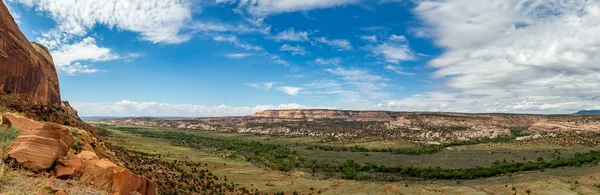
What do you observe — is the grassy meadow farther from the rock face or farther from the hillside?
the hillside

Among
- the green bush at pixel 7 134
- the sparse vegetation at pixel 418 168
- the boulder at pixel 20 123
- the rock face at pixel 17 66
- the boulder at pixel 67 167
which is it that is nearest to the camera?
the green bush at pixel 7 134

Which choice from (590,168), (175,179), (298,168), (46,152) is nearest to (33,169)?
(46,152)

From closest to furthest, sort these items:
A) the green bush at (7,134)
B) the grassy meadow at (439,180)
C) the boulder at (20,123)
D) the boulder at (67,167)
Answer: the green bush at (7,134)
the boulder at (67,167)
the boulder at (20,123)
the grassy meadow at (439,180)

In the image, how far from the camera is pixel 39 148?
12734 millimetres

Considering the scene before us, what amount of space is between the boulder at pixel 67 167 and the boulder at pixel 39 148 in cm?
24

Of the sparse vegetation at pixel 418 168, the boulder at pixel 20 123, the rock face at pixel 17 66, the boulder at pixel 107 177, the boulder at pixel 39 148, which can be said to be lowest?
the sparse vegetation at pixel 418 168

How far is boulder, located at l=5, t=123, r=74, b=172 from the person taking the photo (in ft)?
38.9

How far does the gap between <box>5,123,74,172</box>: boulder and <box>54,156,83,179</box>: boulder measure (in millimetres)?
238

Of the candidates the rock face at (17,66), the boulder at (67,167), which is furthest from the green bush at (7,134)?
the rock face at (17,66)

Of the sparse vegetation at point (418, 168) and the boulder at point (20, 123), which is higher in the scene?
the boulder at point (20, 123)

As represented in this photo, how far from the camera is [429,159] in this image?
81.9m

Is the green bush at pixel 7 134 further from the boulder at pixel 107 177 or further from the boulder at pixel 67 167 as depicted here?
the boulder at pixel 107 177

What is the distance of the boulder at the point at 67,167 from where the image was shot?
42.1 feet

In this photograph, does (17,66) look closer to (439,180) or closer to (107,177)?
(107,177)
